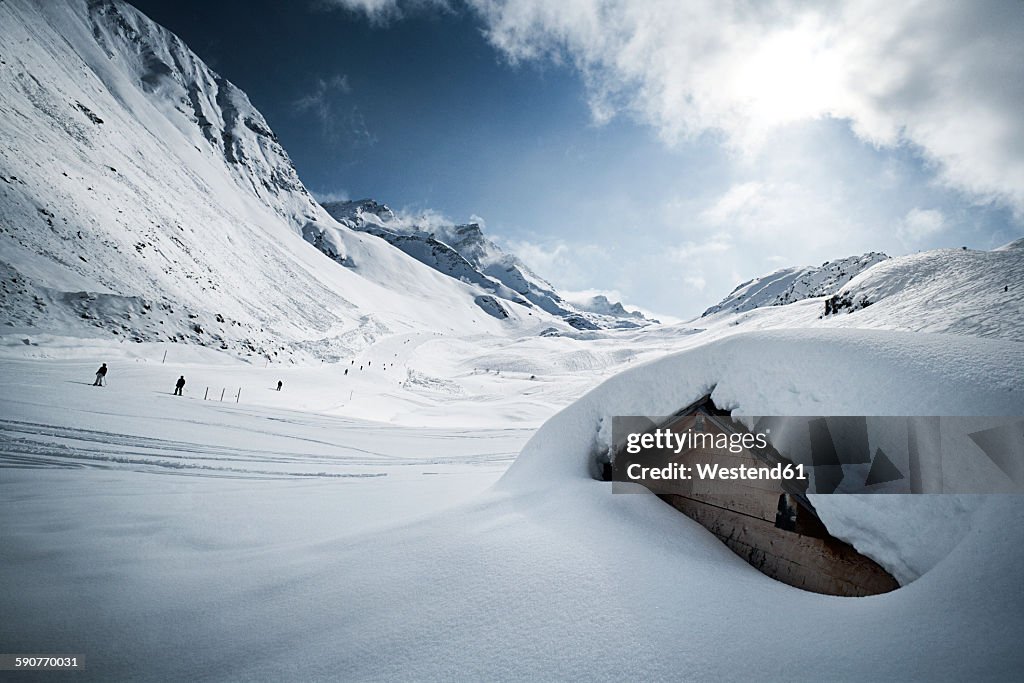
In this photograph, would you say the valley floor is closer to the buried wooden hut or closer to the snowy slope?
the buried wooden hut

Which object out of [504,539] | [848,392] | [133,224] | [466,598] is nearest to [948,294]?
[848,392]

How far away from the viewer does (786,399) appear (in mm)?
3008

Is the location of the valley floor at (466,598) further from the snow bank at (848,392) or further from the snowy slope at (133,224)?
the snowy slope at (133,224)

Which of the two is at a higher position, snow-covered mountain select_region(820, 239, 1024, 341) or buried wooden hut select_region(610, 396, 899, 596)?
snow-covered mountain select_region(820, 239, 1024, 341)

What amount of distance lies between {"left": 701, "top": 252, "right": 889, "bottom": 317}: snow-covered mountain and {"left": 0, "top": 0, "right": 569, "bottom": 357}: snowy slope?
273 ft

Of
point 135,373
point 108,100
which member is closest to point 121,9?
point 108,100

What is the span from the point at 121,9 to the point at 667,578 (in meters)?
155

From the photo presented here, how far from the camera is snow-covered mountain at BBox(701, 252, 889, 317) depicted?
8508 centimetres

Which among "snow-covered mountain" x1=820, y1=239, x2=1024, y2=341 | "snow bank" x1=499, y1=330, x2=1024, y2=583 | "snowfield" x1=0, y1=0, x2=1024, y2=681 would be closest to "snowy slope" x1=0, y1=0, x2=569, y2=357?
"snowfield" x1=0, y1=0, x2=1024, y2=681

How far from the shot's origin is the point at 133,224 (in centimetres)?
2945

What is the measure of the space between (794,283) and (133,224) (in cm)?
13897

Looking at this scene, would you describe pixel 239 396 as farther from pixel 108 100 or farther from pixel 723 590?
pixel 108 100

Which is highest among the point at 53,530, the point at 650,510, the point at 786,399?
the point at 786,399

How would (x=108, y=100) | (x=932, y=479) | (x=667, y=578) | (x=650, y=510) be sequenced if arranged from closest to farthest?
(x=932, y=479), (x=667, y=578), (x=650, y=510), (x=108, y=100)
